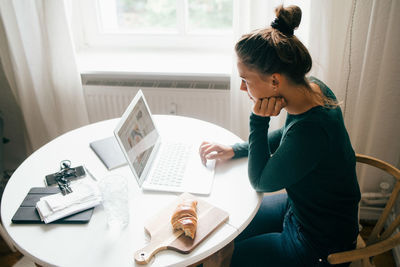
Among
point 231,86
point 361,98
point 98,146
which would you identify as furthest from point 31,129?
point 361,98

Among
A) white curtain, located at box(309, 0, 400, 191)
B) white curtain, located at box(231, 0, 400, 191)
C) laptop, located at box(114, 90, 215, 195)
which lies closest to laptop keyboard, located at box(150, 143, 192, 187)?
laptop, located at box(114, 90, 215, 195)

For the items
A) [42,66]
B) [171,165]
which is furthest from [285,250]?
[42,66]

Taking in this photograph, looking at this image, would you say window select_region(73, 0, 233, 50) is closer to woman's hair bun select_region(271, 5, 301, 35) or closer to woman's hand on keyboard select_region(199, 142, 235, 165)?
woman's hand on keyboard select_region(199, 142, 235, 165)

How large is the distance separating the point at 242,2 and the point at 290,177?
961 mm

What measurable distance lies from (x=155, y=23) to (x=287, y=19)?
4.72 ft

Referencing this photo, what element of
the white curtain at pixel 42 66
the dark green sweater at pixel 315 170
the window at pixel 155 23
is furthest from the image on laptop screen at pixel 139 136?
the window at pixel 155 23

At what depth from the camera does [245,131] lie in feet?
6.51

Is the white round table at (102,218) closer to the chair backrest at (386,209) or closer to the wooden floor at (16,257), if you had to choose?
the chair backrest at (386,209)

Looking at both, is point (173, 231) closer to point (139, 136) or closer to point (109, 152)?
point (139, 136)

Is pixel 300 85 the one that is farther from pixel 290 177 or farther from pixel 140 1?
pixel 140 1

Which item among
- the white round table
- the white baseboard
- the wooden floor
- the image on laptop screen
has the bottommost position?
the wooden floor

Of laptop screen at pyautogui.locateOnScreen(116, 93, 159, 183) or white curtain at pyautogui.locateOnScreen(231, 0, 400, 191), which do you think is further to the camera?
white curtain at pyautogui.locateOnScreen(231, 0, 400, 191)

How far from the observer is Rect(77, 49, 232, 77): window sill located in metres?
2.03

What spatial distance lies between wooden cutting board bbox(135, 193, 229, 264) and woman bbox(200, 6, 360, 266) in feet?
0.60
